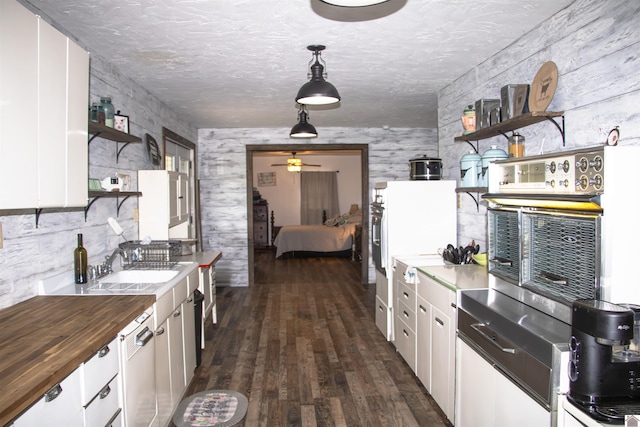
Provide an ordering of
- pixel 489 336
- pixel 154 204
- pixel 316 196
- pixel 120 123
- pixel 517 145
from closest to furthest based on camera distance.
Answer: pixel 489 336 → pixel 517 145 → pixel 120 123 → pixel 154 204 → pixel 316 196

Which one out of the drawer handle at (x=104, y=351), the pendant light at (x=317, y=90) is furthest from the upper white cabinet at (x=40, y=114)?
the pendant light at (x=317, y=90)

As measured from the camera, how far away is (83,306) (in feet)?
7.17

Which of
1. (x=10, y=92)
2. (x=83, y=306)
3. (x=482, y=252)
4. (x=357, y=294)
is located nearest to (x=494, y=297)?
(x=482, y=252)

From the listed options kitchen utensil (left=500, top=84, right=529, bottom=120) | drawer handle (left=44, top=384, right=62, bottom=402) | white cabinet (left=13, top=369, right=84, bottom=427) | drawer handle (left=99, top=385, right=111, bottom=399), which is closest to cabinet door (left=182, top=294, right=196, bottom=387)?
drawer handle (left=99, top=385, right=111, bottom=399)

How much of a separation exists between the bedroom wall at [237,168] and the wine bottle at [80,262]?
402 centimetres

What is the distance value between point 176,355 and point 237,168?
13.9ft

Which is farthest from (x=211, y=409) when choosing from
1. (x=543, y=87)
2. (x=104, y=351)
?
(x=543, y=87)

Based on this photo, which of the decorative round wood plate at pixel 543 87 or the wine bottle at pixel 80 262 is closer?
the decorative round wood plate at pixel 543 87

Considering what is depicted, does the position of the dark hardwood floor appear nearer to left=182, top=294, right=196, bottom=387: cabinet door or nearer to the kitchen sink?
left=182, top=294, right=196, bottom=387: cabinet door

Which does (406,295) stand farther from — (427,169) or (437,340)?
(427,169)

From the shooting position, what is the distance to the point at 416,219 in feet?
13.5

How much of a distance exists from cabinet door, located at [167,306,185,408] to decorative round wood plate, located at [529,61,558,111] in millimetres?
2596

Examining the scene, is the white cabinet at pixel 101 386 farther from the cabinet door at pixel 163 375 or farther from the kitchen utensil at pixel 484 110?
the kitchen utensil at pixel 484 110

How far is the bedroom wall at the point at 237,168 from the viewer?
674 cm
